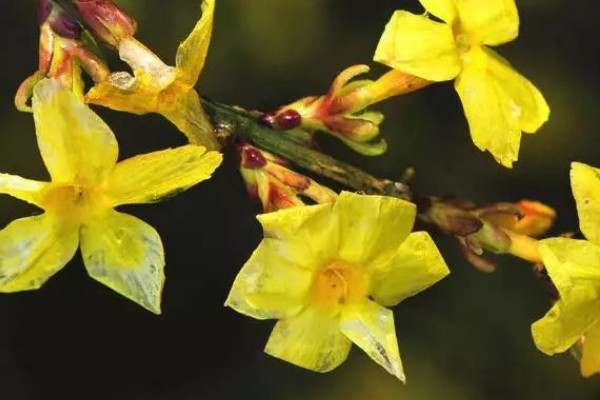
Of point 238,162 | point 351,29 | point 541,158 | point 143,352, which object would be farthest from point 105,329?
point 238,162

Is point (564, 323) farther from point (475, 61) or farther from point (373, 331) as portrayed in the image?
point (475, 61)

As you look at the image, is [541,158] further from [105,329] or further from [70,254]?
[70,254]

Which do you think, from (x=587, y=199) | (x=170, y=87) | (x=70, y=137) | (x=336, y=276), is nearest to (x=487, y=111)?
(x=587, y=199)

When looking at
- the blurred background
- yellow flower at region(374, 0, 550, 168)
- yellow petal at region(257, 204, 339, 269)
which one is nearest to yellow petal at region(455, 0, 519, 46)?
yellow flower at region(374, 0, 550, 168)

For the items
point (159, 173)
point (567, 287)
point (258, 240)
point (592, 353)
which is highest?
point (159, 173)

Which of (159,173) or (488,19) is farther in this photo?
(488,19)

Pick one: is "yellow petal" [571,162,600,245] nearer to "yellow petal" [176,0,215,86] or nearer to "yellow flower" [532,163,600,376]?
"yellow flower" [532,163,600,376]
